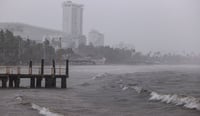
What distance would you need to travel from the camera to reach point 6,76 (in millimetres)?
50875

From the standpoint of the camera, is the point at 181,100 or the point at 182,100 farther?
the point at 181,100

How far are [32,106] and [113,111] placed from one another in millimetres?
6697

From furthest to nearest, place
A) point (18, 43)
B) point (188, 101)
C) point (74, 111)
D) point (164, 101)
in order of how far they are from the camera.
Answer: point (18, 43), point (164, 101), point (188, 101), point (74, 111)

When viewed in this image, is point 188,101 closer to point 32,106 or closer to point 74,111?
point 74,111

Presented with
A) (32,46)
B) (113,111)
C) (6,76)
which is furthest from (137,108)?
(32,46)

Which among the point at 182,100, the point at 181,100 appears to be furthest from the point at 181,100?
the point at 182,100

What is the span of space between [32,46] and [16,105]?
439 ft

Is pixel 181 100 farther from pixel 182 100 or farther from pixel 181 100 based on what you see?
pixel 182 100

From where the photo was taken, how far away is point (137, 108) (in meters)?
32.1

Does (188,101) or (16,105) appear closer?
(16,105)

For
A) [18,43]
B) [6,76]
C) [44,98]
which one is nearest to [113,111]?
[44,98]

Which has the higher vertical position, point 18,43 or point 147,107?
point 18,43

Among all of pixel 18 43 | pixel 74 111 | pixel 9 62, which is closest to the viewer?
pixel 74 111

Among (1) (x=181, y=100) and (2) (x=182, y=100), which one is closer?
(2) (x=182, y=100)
